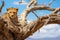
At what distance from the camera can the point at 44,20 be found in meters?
4.86

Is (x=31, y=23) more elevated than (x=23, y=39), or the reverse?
(x=31, y=23)

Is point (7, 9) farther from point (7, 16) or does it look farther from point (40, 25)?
point (40, 25)

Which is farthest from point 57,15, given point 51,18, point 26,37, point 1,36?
point 1,36

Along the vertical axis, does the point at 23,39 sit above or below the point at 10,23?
below

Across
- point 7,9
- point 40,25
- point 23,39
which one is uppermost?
point 7,9

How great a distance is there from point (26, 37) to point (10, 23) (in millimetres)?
688

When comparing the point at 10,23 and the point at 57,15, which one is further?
the point at 57,15

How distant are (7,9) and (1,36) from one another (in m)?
0.81

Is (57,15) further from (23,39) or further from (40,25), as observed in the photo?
(23,39)

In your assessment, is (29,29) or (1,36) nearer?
(1,36)

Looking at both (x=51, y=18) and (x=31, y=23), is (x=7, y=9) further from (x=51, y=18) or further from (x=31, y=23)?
(x=51, y=18)

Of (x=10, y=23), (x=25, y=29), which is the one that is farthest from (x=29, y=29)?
(x=10, y=23)

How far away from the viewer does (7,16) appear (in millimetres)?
4895

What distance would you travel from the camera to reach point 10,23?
459 cm
